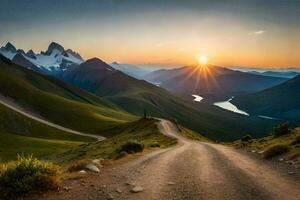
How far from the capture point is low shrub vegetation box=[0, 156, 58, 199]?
1432cm

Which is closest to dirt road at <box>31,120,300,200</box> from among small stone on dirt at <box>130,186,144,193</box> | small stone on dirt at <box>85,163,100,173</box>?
small stone on dirt at <box>130,186,144,193</box>

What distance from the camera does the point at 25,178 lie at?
48.4 ft

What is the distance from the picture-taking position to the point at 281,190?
1531 cm

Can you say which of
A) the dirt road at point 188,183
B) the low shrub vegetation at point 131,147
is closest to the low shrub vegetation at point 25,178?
the dirt road at point 188,183

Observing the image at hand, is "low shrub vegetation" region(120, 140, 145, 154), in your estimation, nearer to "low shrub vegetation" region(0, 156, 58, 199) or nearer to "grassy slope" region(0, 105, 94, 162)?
"low shrub vegetation" region(0, 156, 58, 199)

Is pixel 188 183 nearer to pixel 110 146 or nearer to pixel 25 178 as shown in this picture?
pixel 25 178

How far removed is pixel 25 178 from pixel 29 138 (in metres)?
98.3

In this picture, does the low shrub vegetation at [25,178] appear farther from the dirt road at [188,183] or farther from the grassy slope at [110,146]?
the grassy slope at [110,146]

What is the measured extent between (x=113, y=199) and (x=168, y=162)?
36.5 feet

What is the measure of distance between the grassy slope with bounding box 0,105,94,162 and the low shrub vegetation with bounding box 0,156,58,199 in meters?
72.6

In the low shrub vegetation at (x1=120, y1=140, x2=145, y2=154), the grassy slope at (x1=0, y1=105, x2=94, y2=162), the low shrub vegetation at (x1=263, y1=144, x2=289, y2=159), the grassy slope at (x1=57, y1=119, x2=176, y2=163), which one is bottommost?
the grassy slope at (x1=0, y1=105, x2=94, y2=162)

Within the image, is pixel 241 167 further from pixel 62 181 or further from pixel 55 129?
pixel 55 129

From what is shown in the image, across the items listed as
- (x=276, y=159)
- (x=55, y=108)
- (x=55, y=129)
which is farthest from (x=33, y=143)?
(x=276, y=159)

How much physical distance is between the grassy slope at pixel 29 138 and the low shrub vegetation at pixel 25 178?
7261 centimetres
